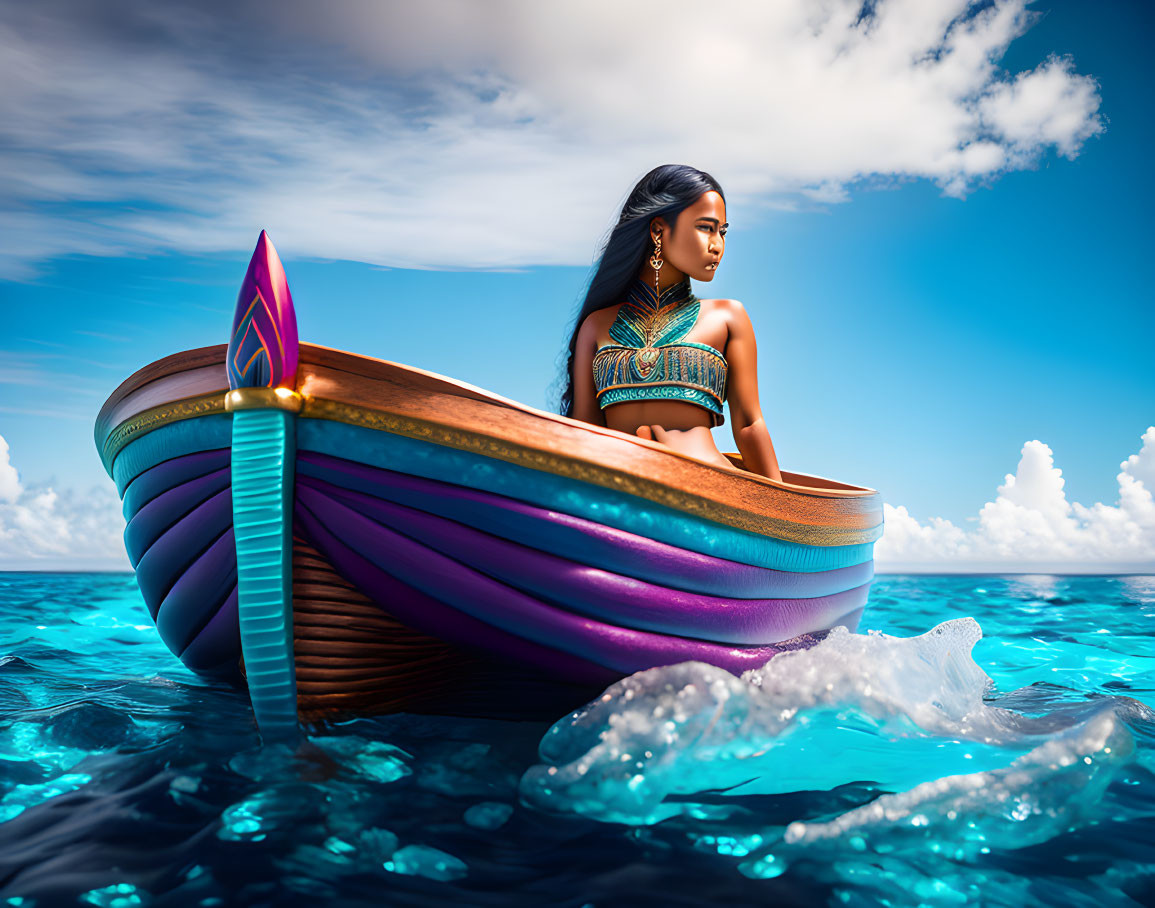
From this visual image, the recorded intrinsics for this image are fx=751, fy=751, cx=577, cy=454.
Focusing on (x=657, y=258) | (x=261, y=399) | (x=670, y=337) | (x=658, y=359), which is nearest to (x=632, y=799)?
(x=261, y=399)

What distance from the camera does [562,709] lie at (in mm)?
2760

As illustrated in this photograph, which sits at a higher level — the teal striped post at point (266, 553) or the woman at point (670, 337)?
the woman at point (670, 337)

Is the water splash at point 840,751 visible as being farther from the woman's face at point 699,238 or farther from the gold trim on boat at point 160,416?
the woman's face at point 699,238

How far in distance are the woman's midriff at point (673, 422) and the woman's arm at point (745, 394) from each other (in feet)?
0.64

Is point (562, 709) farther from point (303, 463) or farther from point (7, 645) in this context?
point (7, 645)

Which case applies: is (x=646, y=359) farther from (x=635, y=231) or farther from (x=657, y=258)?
(x=635, y=231)

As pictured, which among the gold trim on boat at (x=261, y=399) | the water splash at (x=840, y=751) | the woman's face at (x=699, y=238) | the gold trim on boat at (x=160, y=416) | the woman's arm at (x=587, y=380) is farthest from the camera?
the woman's arm at (x=587, y=380)

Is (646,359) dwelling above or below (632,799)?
above

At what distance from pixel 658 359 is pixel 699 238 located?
597 mm

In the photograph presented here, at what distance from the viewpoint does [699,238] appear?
3.32 metres

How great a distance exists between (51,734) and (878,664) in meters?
2.95

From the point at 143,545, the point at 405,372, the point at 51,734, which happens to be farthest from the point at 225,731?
the point at 405,372

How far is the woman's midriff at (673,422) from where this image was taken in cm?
317

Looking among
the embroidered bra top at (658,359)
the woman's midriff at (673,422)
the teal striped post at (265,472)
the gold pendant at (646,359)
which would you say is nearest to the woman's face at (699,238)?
the embroidered bra top at (658,359)
